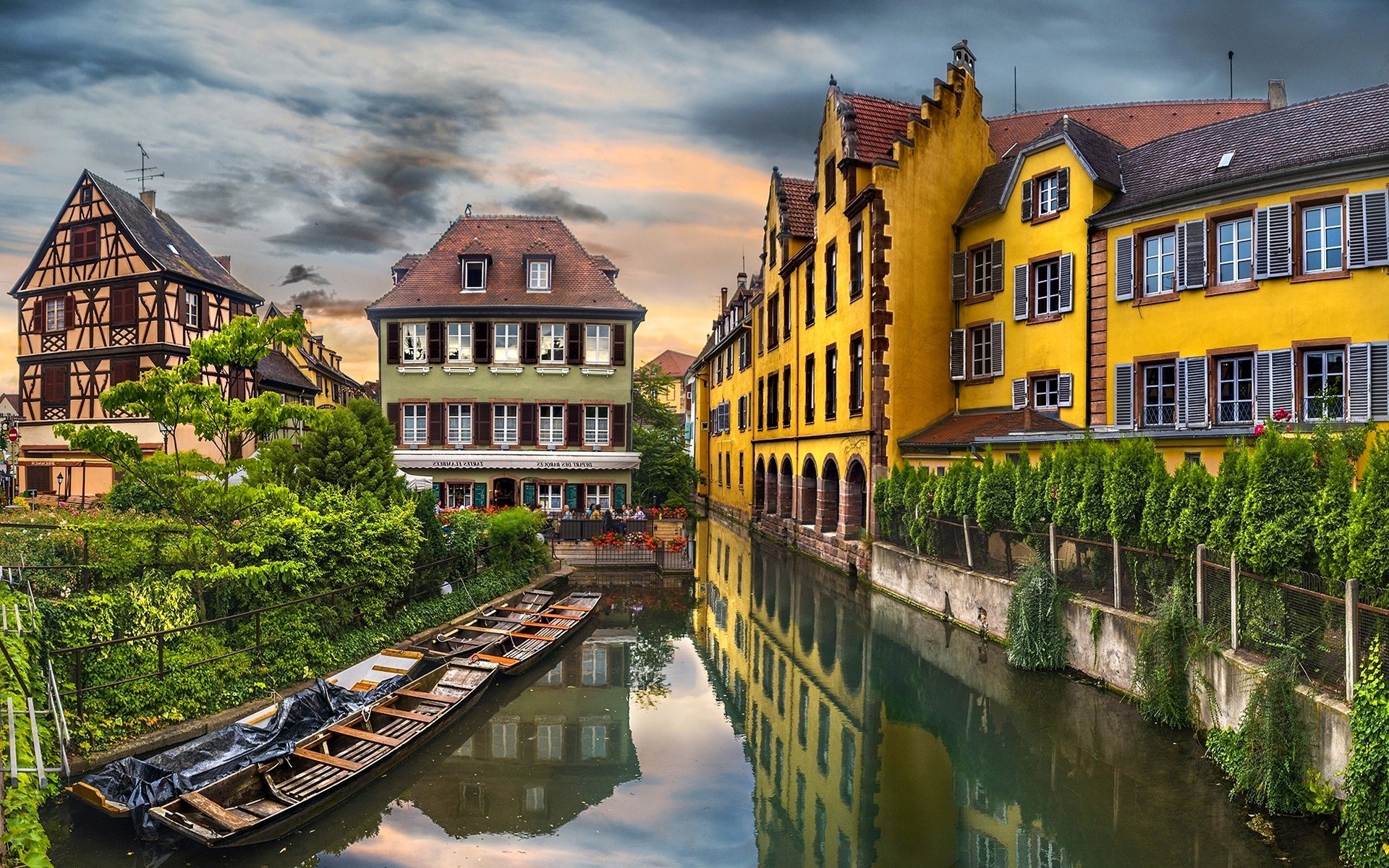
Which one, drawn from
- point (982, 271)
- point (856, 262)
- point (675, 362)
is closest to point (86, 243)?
point (856, 262)

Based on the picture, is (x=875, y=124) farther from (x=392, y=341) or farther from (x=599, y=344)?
(x=392, y=341)

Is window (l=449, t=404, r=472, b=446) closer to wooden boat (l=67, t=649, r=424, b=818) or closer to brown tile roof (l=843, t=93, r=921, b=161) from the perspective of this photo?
brown tile roof (l=843, t=93, r=921, b=161)

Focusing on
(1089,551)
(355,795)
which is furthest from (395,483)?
(1089,551)

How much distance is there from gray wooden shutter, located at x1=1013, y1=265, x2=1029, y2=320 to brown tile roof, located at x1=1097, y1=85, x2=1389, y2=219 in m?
2.61

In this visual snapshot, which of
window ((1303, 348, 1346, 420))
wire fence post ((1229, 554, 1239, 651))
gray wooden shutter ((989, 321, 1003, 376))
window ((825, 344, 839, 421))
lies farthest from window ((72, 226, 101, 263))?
window ((1303, 348, 1346, 420))

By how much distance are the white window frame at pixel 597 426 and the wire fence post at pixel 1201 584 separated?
2477 centimetres

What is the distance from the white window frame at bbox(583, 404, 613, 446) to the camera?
115ft

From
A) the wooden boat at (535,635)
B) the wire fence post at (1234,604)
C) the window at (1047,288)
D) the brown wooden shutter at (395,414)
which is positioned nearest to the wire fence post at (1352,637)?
the wire fence post at (1234,604)

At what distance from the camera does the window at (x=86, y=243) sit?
38.6 metres

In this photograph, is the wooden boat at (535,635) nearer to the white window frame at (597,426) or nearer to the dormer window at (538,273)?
the white window frame at (597,426)

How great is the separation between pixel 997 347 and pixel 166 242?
115ft

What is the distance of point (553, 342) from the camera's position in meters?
34.9

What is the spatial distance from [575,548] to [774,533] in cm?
1091

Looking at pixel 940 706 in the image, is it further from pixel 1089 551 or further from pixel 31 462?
pixel 31 462
